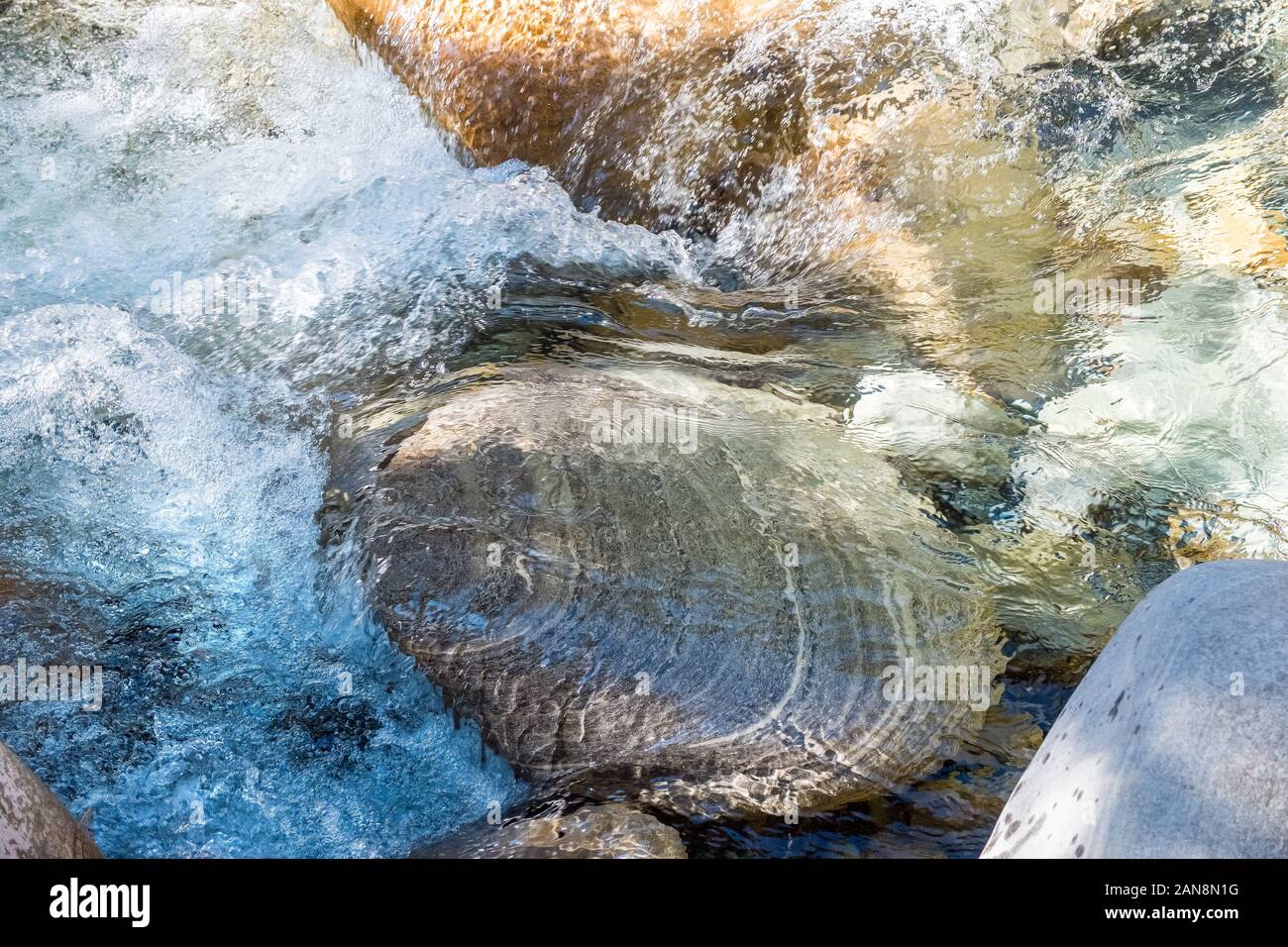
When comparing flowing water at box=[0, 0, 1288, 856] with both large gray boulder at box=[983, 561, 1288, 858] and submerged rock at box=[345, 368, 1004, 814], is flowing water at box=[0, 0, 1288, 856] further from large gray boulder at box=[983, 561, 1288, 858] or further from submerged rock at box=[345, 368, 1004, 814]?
large gray boulder at box=[983, 561, 1288, 858]

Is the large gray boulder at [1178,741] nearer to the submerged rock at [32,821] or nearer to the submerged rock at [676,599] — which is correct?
the submerged rock at [676,599]

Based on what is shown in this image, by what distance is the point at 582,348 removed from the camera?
4.23 meters

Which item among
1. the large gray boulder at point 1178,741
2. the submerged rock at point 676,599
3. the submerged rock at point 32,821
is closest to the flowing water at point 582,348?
the submerged rock at point 676,599

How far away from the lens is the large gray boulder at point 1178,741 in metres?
1.75

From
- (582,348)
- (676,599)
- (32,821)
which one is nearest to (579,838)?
(676,599)

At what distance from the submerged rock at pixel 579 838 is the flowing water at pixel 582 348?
0.41 ft

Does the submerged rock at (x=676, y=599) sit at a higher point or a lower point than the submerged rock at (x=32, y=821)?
higher

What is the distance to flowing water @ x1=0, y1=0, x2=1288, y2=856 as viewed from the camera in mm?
2986

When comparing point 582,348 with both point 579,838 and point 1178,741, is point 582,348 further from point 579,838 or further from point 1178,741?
point 1178,741

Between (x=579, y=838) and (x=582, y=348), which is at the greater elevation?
(x=582, y=348)

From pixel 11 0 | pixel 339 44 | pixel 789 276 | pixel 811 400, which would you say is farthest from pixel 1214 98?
pixel 11 0

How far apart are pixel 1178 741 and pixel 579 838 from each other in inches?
47.5

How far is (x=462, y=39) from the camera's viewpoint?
5828 millimetres

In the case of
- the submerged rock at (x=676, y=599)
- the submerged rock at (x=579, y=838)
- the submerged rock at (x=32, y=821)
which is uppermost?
the submerged rock at (x=676, y=599)
